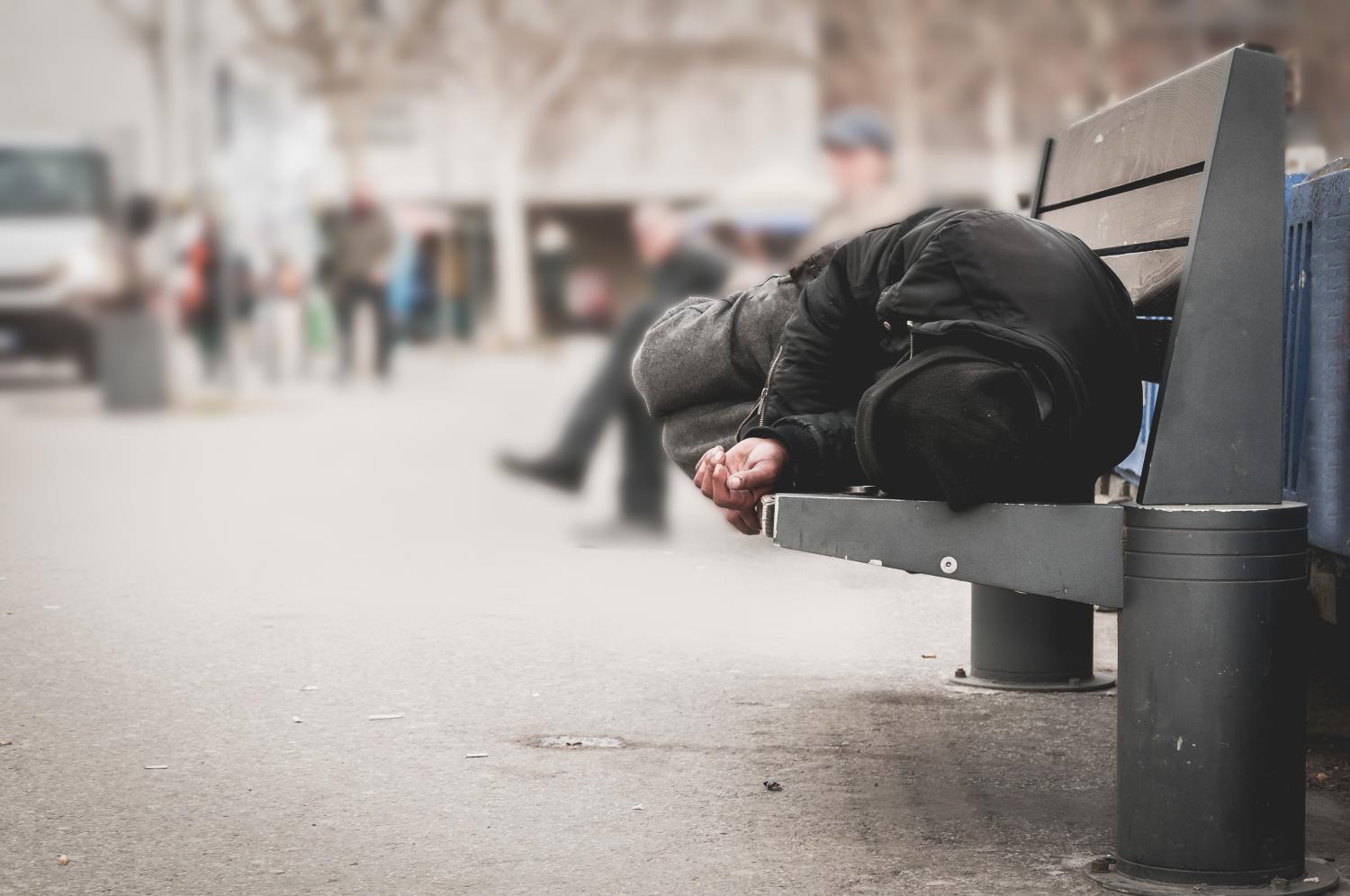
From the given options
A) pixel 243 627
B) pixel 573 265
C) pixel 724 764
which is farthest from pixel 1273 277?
pixel 573 265

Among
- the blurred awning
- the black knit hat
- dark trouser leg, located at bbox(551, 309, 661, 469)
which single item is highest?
the blurred awning

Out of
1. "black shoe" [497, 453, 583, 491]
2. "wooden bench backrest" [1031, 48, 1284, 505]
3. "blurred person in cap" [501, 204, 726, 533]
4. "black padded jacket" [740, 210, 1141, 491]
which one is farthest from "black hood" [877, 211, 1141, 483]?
"black shoe" [497, 453, 583, 491]

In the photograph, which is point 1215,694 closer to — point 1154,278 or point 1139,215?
point 1154,278

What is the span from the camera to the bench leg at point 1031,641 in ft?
19.2

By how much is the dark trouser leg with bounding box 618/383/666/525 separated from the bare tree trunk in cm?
3272

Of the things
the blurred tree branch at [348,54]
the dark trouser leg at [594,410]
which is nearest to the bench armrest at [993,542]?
the dark trouser leg at [594,410]

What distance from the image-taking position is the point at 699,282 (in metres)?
10.4

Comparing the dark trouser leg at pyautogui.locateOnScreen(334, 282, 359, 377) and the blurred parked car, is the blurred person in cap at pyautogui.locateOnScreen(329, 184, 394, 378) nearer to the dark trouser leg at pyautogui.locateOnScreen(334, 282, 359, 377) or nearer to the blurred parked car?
the dark trouser leg at pyautogui.locateOnScreen(334, 282, 359, 377)

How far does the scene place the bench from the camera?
12.6ft

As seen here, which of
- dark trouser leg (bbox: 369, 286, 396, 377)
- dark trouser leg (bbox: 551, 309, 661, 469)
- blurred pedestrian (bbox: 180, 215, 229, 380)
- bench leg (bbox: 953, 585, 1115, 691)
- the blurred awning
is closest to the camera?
bench leg (bbox: 953, 585, 1115, 691)

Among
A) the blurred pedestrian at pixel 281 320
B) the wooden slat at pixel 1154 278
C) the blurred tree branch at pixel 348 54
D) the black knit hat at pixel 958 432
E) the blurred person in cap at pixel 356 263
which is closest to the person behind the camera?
the black knit hat at pixel 958 432

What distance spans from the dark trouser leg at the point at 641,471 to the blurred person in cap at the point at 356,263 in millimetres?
14115

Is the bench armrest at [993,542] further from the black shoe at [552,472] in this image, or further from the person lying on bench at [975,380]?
the black shoe at [552,472]

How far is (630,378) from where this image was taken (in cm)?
1020
